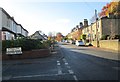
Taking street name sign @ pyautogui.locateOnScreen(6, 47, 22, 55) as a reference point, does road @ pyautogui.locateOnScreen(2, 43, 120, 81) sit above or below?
below

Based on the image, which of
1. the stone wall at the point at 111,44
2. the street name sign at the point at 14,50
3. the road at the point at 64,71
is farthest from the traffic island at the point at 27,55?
the stone wall at the point at 111,44

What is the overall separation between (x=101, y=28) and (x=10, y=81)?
57201 millimetres

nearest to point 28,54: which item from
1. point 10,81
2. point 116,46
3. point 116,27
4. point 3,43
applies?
point 3,43

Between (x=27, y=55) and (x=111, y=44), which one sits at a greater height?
(x=111, y=44)

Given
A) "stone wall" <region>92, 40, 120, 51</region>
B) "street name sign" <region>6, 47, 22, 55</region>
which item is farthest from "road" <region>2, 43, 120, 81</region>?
"stone wall" <region>92, 40, 120, 51</region>

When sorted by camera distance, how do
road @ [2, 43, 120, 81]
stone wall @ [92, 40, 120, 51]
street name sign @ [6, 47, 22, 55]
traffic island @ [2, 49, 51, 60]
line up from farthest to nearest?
stone wall @ [92, 40, 120, 51] < traffic island @ [2, 49, 51, 60] < street name sign @ [6, 47, 22, 55] < road @ [2, 43, 120, 81]

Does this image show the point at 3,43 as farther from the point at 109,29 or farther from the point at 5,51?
the point at 109,29

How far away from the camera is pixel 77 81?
415 inches

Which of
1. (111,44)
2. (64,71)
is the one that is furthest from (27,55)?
(111,44)

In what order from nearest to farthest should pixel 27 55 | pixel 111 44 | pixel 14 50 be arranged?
1. pixel 14 50
2. pixel 27 55
3. pixel 111 44

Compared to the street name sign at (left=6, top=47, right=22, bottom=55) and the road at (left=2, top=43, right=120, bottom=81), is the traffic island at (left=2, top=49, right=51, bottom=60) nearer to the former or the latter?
the street name sign at (left=6, top=47, right=22, bottom=55)

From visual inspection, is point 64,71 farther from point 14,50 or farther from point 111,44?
point 111,44

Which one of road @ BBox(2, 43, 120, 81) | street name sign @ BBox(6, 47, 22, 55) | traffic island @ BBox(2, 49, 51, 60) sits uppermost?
street name sign @ BBox(6, 47, 22, 55)

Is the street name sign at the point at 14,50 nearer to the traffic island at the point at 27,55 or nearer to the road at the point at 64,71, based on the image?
the traffic island at the point at 27,55
